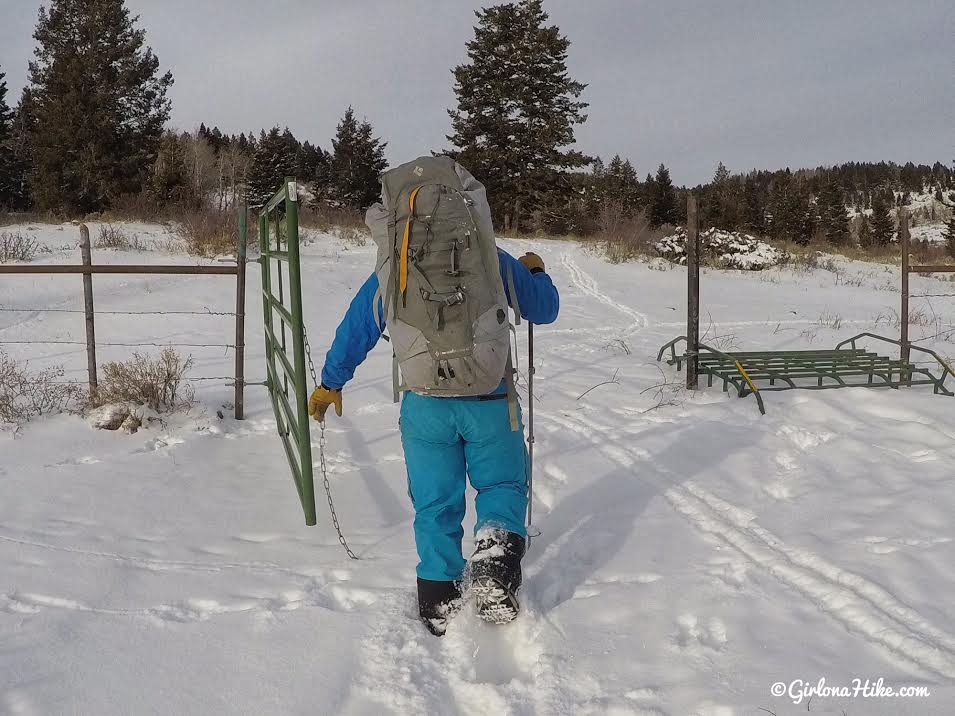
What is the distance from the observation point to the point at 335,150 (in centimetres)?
4259

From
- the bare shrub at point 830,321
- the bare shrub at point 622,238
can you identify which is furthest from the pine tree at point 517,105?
the bare shrub at point 830,321

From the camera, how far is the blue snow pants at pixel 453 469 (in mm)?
2645

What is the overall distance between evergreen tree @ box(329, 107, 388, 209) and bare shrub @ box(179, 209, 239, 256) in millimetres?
24736

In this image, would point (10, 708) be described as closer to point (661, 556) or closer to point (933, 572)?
point (661, 556)

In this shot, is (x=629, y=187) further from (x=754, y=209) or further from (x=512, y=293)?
(x=512, y=293)

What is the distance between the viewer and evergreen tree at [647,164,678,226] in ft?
166

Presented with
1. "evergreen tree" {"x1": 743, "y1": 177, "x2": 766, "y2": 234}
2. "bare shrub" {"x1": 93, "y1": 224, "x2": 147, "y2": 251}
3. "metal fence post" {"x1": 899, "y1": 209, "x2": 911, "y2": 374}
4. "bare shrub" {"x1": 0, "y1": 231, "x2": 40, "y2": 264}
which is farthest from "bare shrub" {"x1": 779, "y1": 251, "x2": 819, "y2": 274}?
"evergreen tree" {"x1": 743, "y1": 177, "x2": 766, "y2": 234}

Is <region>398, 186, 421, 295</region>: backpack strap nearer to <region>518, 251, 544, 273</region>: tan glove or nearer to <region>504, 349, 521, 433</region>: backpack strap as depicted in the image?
<region>504, 349, 521, 433</region>: backpack strap

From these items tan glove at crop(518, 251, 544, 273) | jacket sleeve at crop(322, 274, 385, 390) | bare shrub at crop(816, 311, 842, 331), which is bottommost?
bare shrub at crop(816, 311, 842, 331)

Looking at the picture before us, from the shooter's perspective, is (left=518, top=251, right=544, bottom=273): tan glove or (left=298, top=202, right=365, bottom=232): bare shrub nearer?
(left=518, top=251, right=544, bottom=273): tan glove

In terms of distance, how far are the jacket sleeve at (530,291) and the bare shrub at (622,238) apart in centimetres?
1769

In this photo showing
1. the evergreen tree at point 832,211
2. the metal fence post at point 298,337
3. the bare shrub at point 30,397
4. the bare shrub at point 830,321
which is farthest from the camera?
the evergreen tree at point 832,211

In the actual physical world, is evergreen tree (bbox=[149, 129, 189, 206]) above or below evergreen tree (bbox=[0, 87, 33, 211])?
below

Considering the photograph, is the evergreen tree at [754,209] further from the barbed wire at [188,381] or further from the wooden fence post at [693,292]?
the barbed wire at [188,381]
